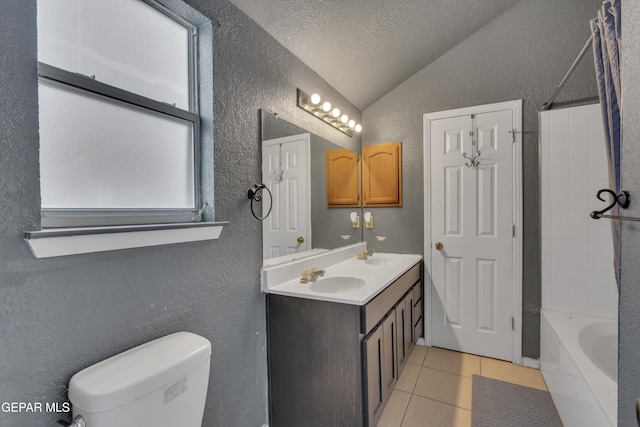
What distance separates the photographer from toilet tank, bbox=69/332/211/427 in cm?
83

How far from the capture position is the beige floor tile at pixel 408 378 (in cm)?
210

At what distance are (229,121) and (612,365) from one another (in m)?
2.64

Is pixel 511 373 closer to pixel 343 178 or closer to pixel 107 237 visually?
pixel 343 178

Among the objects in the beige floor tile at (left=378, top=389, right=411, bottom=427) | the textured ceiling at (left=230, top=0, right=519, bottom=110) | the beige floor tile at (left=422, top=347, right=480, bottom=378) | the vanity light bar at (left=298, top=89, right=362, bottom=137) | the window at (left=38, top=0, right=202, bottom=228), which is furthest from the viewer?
the beige floor tile at (left=422, top=347, right=480, bottom=378)

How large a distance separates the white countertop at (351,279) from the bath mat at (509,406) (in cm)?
95

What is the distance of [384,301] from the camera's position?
1.74m

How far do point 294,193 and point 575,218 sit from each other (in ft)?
6.71

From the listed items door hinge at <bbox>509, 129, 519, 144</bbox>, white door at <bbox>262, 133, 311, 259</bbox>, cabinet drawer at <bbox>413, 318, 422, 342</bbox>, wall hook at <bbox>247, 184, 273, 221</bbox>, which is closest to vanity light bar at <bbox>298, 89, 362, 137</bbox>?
white door at <bbox>262, 133, 311, 259</bbox>

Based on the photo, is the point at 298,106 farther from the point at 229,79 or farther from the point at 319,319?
the point at 319,319

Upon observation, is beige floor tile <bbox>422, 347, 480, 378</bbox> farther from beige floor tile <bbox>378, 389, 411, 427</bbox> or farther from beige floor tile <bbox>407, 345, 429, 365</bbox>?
beige floor tile <bbox>378, 389, 411, 427</bbox>

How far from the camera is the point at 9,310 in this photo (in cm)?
78

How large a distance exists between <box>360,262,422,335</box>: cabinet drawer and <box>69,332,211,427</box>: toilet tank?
0.74 m

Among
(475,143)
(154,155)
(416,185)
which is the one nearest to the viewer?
(154,155)

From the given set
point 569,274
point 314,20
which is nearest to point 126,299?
point 314,20
